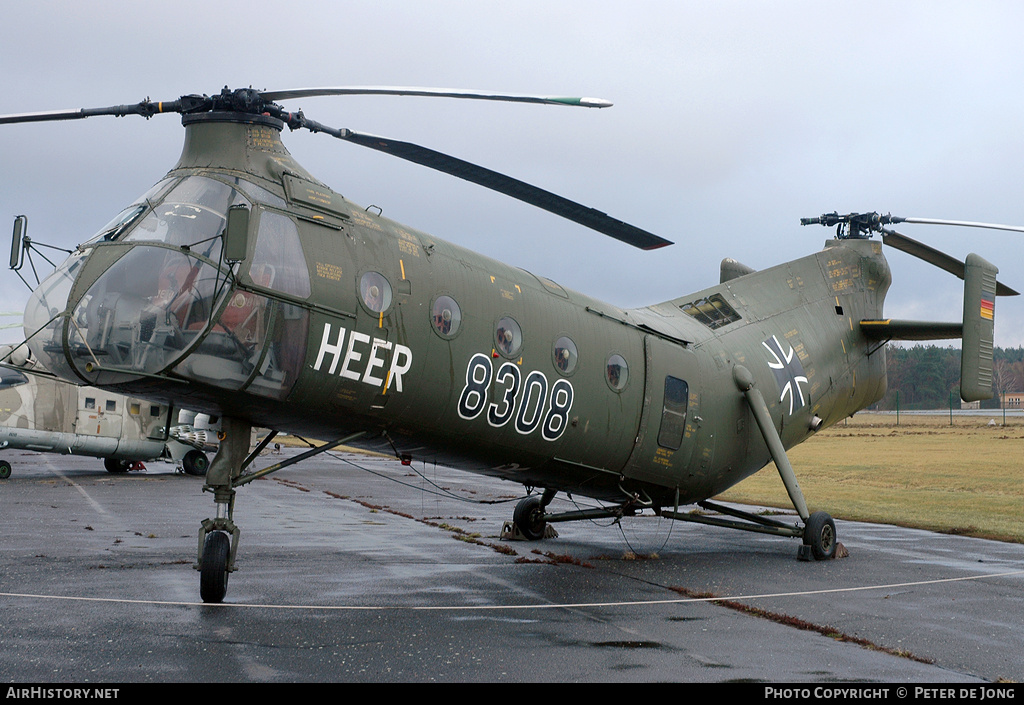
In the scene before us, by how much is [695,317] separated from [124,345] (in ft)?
31.6

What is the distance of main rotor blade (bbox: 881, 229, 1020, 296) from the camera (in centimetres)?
1636

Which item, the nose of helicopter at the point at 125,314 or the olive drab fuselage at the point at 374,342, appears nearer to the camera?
the nose of helicopter at the point at 125,314

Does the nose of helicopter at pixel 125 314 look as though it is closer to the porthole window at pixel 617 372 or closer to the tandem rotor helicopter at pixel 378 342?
the tandem rotor helicopter at pixel 378 342

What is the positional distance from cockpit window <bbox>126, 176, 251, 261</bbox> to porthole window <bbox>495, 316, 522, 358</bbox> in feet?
10.5

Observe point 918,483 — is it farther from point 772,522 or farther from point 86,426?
point 86,426

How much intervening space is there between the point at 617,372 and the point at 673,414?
1.39m

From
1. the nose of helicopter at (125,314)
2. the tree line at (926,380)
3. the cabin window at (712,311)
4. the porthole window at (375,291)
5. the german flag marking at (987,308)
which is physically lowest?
the nose of helicopter at (125,314)

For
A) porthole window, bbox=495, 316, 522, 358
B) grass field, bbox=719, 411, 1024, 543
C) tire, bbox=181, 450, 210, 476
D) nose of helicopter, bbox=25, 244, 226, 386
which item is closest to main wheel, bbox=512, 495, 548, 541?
porthole window, bbox=495, 316, 522, 358

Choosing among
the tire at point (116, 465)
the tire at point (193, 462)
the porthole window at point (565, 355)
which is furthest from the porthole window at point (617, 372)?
the tire at point (116, 465)

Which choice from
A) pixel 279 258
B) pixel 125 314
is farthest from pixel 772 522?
pixel 125 314

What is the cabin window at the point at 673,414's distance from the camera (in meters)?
12.6

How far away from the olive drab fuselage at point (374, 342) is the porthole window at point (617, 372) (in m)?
0.03

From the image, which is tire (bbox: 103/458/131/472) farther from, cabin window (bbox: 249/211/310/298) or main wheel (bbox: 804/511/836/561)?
cabin window (bbox: 249/211/310/298)

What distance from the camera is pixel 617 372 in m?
A: 11.8
